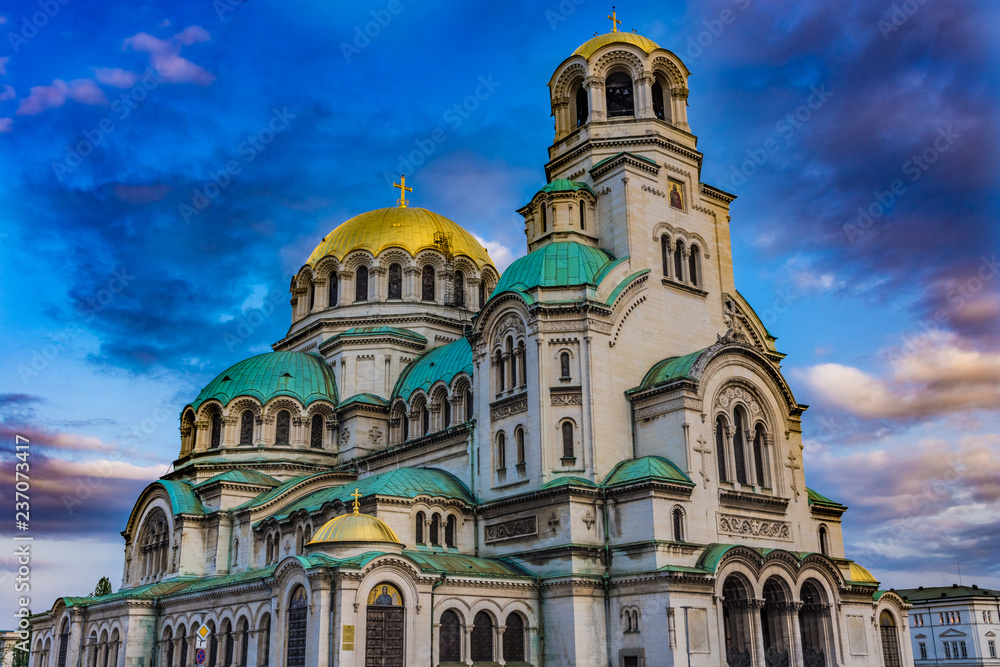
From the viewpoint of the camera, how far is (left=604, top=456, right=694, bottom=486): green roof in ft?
113

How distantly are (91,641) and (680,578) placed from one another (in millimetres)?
27966

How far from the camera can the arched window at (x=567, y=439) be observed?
36.4 m

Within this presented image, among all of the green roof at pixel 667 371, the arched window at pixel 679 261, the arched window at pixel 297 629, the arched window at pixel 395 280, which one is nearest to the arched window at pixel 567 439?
the green roof at pixel 667 371

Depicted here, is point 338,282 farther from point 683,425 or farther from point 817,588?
point 817,588

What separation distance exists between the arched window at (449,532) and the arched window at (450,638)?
15.8ft

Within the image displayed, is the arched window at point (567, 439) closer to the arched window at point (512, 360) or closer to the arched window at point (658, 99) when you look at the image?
the arched window at point (512, 360)

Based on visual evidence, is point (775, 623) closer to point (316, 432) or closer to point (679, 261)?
point (679, 261)

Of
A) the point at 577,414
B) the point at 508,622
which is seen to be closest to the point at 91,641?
the point at 508,622

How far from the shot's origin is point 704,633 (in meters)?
32.9

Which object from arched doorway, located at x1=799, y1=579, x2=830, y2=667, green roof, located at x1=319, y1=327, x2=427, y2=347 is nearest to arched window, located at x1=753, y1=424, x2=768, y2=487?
arched doorway, located at x1=799, y1=579, x2=830, y2=667

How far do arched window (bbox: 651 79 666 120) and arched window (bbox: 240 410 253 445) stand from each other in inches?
984

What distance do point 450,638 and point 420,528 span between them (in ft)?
18.2

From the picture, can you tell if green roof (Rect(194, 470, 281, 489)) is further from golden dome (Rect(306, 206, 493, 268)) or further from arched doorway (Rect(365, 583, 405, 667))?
arched doorway (Rect(365, 583, 405, 667))

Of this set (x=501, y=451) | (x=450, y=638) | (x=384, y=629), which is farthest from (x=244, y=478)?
(x=384, y=629)
